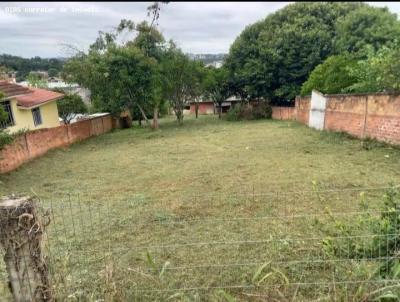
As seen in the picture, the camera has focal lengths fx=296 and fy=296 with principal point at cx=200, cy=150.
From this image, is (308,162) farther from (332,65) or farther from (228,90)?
(228,90)

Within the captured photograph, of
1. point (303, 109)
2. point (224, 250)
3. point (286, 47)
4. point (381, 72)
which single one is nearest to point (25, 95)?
point (303, 109)

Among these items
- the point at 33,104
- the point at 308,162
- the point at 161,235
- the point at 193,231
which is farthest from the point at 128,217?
the point at 33,104

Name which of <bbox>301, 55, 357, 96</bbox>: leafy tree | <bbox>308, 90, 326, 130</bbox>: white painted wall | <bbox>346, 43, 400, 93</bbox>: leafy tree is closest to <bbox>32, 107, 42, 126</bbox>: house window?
<bbox>308, 90, 326, 130</bbox>: white painted wall

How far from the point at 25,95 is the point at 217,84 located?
39.6 ft

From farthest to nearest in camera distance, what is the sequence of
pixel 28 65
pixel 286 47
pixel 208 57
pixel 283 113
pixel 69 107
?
pixel 28 65, pixel 208 57, pixel 283 113, pixel 286 47, pixel 69 107

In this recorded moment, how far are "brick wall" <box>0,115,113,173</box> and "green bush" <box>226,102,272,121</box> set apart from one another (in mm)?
8777

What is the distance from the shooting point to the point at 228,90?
2184 cm

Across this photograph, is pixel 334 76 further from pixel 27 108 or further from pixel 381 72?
pixel 27 108

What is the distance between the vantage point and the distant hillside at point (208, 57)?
18116 mm

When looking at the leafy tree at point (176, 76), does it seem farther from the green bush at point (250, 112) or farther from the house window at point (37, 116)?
the house window at point (37, 116)

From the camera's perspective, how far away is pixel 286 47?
17.9 meters

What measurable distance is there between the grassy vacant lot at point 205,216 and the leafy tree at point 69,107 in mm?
8859

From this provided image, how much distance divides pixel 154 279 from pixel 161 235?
3.38ft

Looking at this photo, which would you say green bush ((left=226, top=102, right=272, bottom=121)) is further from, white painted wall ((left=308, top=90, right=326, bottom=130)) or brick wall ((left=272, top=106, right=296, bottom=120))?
white painted wall ((left=308, top=90, right=326, bottom=130))
